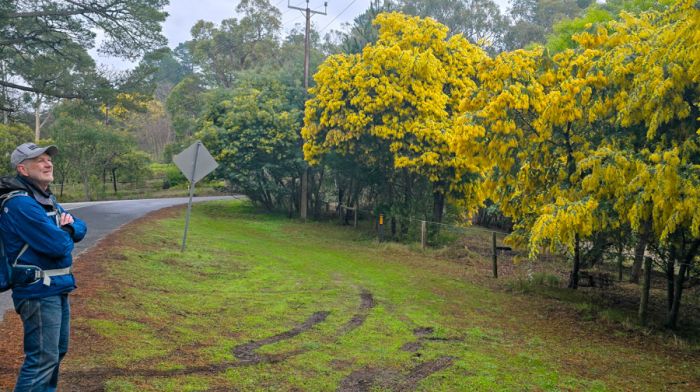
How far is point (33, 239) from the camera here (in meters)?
3.90

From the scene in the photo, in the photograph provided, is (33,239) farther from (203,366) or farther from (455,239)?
(455,239)

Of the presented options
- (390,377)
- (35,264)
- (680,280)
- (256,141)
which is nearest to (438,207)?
(256,141)

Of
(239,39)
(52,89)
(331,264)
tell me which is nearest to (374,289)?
(331,264)

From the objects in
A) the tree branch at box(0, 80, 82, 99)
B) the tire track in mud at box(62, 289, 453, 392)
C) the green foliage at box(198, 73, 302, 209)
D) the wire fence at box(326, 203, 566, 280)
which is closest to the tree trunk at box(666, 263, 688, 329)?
the tire track in mud at box(62, 289, 453, 392)

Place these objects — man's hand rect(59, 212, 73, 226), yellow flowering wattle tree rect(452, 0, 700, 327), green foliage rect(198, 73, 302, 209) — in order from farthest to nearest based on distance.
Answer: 1. green foliage rect(198, 73, 302, 209)
2. yellow flowering wattle tree rect(452, 0, 700, 327)
3. man's hand rect(59, 212, 73, 226)

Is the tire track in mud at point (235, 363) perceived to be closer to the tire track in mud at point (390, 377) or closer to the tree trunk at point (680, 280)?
the tire track in mud at point (390, 377)

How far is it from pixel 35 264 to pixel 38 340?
51 cm

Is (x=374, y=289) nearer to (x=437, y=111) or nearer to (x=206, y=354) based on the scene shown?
(x=206, y=354)

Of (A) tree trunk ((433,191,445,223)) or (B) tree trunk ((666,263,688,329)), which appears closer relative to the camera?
(B) tree trunk ((666,263,688,329))

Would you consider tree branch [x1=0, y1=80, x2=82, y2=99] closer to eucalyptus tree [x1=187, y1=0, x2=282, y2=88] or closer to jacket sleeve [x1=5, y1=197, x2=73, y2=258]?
jacket sleeve [x1=5, y1=197, x2=73, y2=258]

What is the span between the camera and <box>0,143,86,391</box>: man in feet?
12.8

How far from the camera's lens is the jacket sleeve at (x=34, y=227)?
12.7ft

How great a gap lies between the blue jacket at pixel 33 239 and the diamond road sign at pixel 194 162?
9.17 meters

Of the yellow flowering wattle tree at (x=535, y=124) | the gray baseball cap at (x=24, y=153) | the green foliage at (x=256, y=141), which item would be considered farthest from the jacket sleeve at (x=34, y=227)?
the green foliage at (x=256, y=141)
